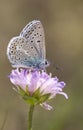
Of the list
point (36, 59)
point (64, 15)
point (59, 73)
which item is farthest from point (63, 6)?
point (36, 59)

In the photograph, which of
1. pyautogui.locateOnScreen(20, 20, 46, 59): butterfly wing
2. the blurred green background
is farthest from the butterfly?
the blurred green background

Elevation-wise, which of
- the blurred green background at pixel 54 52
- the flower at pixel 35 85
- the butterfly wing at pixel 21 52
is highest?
the butterfly wing at pixel 21 52

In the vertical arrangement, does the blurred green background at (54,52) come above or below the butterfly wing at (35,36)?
below

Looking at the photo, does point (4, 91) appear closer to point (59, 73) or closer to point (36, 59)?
point (59, 73)

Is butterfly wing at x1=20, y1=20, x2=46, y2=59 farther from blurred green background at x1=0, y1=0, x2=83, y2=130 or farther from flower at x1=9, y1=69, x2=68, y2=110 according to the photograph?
blurred green background at x1=0, y1=0, x2=83, y2=130

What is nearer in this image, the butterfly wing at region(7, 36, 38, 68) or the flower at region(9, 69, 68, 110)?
the flower at region(9, 69, 68, 110)

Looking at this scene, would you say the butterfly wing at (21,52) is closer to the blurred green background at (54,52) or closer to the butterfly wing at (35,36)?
the butterfly wing at (35,36)

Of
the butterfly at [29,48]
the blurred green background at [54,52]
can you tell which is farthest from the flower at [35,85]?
the blurred green background at [54,52]

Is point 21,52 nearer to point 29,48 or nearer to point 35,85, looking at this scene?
point 29,48
